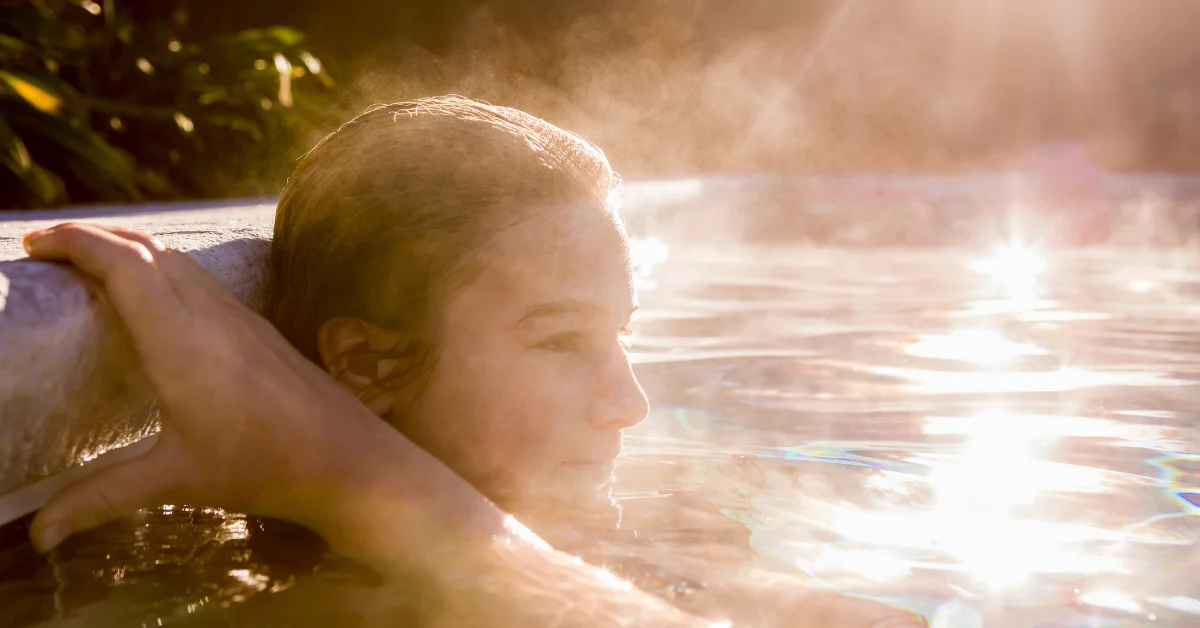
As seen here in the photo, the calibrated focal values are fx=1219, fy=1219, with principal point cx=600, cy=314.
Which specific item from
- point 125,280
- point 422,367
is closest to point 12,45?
point 422,367

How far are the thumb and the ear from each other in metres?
0.43

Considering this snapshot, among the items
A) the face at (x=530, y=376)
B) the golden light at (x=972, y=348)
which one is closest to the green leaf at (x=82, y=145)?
the golden light at (x=972, y=348)

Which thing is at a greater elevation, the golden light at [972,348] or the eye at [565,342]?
the golden light at [972,348]

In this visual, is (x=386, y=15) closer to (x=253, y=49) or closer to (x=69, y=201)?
(x=253, y=49)

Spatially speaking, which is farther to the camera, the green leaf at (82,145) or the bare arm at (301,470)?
the green leaf at (82,145)

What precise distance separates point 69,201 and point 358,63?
144 inches

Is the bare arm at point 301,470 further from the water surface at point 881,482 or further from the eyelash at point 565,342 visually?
the eyelash at point 565,342

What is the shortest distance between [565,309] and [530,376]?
110 mm

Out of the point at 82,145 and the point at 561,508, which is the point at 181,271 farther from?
the point at 82,145

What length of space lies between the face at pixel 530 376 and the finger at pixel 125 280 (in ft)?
1.40

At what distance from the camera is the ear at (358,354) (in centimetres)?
178

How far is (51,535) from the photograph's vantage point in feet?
4.30

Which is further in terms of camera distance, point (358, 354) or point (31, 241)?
point (358, 354)

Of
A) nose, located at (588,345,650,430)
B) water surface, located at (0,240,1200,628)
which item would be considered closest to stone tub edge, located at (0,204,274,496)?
water surface, located at (0,240,1200,628)
